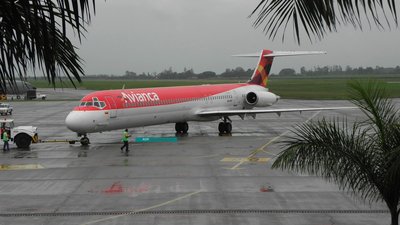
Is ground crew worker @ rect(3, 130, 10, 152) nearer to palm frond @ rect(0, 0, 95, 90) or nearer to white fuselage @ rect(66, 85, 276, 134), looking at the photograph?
white fuselage @ rect(66, 85, 276, 134)

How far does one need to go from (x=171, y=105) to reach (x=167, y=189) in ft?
45.8

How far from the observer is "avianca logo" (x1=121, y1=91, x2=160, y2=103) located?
2708cm

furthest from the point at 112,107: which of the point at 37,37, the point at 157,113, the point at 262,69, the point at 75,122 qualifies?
the point at 37,37

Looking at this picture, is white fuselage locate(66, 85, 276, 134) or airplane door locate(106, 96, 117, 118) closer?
white fuselage locate(66, 85, 276, 134)

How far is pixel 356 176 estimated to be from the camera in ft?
19.6

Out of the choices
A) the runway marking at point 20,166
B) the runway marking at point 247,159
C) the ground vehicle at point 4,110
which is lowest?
the ground vehicle at point 4,110

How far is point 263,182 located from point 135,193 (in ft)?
13.8

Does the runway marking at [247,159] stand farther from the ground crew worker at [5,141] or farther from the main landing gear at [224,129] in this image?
the ground crew worker at [5,141]

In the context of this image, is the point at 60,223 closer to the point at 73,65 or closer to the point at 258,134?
the point at 73,65

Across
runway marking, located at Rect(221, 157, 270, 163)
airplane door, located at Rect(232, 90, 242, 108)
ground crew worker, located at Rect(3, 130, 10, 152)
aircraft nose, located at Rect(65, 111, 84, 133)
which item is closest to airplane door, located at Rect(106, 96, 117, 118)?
aircraft nose, located at Rect(65, 111, 84, 133)

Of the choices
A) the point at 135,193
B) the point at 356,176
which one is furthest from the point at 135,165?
the point at 356,176

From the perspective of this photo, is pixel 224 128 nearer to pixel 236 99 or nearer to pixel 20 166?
pixel 236 99

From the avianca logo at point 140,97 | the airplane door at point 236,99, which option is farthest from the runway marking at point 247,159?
the airplane door at point 236,99

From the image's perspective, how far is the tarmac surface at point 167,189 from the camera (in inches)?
501
